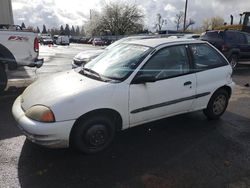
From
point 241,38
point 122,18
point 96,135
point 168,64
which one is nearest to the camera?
point 96,135

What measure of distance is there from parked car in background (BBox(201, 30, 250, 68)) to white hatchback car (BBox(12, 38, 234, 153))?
814cm

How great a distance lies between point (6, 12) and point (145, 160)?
13.0 meters

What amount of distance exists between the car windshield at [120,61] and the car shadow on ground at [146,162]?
3.57 feet

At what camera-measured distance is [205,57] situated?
17.7ft

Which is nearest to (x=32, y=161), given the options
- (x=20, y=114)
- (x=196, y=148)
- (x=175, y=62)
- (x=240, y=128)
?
(x=20, y=114)

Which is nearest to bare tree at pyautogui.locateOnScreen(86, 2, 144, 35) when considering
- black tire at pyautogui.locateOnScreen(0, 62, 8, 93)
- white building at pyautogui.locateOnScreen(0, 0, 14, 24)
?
white building at pyautogui.locateOnScreen(0, 0, 14, 24)

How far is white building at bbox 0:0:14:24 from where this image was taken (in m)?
14.1

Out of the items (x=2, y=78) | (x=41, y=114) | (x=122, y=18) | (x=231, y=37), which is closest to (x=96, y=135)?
(x=41, y=114)

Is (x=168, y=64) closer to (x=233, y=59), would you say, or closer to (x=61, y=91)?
(x=61, y=91)

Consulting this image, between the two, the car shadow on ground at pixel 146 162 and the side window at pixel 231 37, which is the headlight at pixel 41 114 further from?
the side window at pixel 231 37

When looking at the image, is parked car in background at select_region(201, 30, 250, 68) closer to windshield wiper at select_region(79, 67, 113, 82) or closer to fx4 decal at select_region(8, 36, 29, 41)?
fx4 decal at select_region(8, 36, 29, 41)

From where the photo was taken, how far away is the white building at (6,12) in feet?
46.4

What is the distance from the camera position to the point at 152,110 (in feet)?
15.0

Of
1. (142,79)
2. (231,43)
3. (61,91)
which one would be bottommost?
(231,43)
